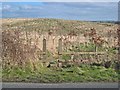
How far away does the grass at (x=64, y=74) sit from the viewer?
11812mm

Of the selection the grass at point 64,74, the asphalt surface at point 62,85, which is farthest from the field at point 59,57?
the asphalt surface at point 62,85

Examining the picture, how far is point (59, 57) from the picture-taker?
47.5 feet

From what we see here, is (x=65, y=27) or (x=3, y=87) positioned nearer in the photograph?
(x=3, y=87)

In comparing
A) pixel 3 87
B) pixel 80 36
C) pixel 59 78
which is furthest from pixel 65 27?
pixel 3 87

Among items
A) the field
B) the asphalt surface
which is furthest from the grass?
the asphalt surface

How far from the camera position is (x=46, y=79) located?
11828 mm

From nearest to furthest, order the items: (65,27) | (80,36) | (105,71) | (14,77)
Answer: (14,77) → (105,71) → (80,36) → (65,27)

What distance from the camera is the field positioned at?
12245mm

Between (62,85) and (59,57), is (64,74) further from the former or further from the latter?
(59,57)

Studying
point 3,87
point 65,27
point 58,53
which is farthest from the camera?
point 65,27

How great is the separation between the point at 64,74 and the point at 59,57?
2.07 meters

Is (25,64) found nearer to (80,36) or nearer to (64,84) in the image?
(64,84)

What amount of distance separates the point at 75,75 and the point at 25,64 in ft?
6.54

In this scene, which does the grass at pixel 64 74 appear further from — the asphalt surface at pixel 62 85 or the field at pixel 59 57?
the asphalt surface at pixel 62 85
